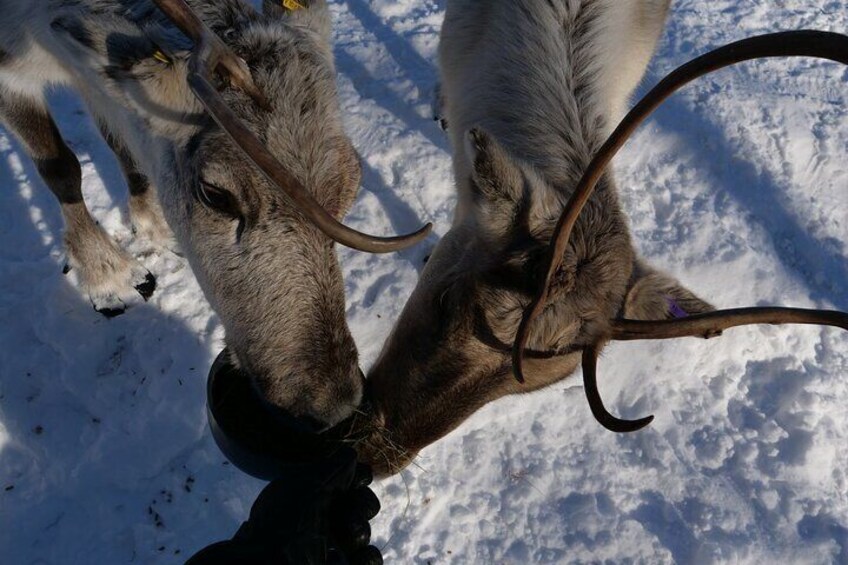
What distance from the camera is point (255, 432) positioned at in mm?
3262

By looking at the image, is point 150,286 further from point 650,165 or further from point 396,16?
point 650,165

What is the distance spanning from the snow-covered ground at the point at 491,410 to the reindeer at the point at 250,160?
1680 mm

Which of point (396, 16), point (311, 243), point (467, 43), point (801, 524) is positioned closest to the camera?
point (311, 243)

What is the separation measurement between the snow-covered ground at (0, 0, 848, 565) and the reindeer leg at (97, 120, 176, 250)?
15cm

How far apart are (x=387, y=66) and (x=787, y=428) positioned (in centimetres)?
481

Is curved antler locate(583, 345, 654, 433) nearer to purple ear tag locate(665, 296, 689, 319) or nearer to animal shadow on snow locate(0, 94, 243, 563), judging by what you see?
purple ear tag locate(665, 296, 689, 319)

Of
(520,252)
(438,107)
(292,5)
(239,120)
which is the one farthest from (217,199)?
(438,107)

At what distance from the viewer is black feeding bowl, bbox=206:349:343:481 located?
3.05 meters

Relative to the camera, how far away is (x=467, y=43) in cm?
418

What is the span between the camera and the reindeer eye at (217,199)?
8.88 ft

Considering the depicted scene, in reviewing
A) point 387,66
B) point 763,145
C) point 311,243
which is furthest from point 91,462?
point 763,145

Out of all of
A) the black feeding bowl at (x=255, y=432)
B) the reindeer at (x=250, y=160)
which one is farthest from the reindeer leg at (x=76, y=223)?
the black feeding bowl at (x=255, y=432)

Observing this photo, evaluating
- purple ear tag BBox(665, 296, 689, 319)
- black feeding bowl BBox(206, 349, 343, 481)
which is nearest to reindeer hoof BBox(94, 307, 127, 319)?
black feeding bowl BBox(206, 349, 343, 481)

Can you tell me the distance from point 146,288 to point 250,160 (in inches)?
108
